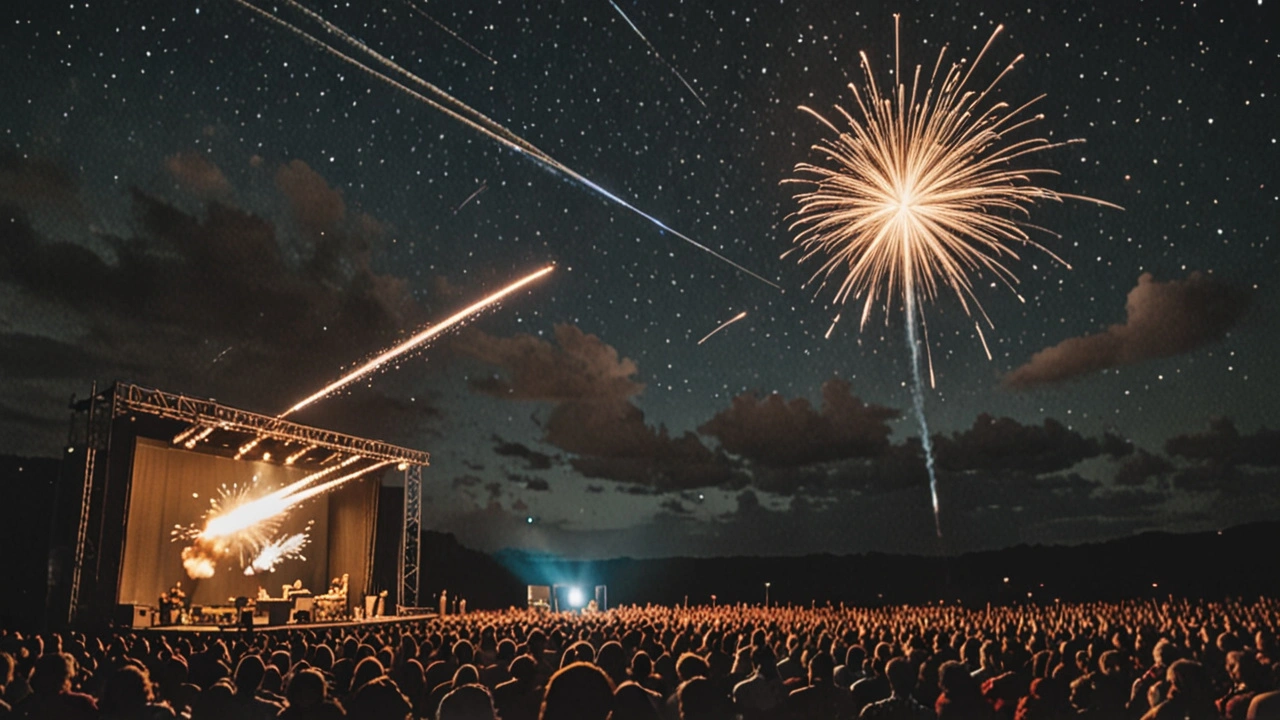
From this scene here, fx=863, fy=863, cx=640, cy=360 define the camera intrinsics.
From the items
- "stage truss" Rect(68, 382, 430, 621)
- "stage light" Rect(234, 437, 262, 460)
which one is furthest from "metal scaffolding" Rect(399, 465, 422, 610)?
"stage light" Rect(234, 437, 262, 460)

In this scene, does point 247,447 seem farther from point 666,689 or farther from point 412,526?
point 666,689

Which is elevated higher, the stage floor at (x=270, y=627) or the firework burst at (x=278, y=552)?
the firework burst at (x=278, y=552)

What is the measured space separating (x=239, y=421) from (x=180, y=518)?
550 cm

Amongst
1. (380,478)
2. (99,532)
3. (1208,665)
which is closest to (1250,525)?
(380,478)

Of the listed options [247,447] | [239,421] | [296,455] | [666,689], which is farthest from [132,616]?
[666,689]

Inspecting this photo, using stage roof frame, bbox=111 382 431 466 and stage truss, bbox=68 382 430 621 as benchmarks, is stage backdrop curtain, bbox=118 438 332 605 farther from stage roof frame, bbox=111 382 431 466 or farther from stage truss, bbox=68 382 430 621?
stage roof frame, bbox=111 382 431 466

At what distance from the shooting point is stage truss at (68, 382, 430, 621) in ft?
62.7

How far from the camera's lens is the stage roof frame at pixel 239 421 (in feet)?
63.7

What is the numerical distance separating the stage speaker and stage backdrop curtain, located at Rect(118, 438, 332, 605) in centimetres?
122

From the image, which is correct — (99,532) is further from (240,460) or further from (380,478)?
(380,478)

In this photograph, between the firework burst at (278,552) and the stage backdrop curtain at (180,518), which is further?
the firework burst at (278,552)

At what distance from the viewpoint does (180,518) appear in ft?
84.9

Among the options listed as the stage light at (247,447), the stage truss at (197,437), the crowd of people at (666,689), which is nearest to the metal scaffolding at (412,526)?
the stage truss at (197,437)

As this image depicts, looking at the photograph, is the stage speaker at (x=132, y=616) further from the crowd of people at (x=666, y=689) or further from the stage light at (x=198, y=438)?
the crowd of people at (x=666, y=689)
